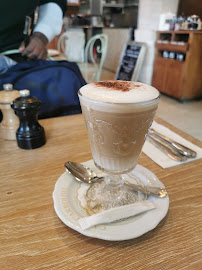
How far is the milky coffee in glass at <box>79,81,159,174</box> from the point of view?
37 cm

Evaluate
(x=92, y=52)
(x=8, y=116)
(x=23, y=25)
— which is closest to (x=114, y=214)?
(x=8, y=116)

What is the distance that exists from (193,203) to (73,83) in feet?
2.80

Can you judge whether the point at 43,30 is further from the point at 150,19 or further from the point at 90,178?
the point at 150,19

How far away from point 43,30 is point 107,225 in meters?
1.38

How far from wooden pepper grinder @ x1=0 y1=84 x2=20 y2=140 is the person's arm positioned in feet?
1.98

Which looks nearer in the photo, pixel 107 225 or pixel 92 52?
pixel 107 225

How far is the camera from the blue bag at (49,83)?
104 cm

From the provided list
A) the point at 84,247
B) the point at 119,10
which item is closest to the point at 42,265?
the point at 84,247

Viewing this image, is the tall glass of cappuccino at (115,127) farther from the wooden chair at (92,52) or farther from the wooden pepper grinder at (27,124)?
the wooden chair at (92,52)

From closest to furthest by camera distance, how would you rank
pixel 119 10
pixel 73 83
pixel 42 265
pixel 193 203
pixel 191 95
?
pixel 42 265 → pixel 193 203 → pixel 73 83 → pixel 191 95 → pixel 119 10

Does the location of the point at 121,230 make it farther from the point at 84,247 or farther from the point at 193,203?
the point at 193,203

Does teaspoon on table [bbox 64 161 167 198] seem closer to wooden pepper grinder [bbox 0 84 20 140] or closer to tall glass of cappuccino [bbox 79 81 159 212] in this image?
tall glass of cappuccino [bbox 79 81 159 212]

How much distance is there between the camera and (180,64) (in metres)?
2.88

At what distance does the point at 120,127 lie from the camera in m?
0.40
